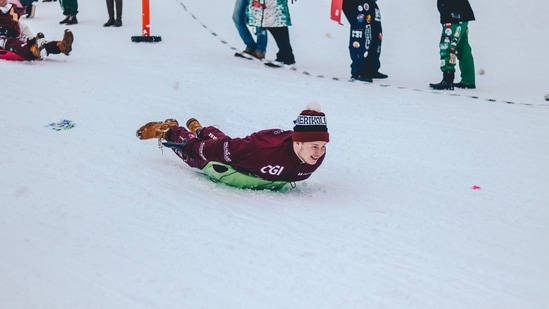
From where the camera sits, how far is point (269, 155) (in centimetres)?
385

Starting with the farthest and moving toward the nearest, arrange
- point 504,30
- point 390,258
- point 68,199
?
point 504,30 → point 68,199 → point 390,258

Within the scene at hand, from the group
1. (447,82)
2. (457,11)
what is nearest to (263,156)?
(447,82)

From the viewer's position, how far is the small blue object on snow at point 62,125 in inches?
193

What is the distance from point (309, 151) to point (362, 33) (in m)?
3.51

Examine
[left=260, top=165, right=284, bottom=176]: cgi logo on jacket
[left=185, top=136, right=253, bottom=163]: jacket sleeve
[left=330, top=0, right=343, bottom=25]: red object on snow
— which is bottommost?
[left=260, top=165, right=284, bottom=176]: cgi logo on jacket

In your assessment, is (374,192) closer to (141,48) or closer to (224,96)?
(224,96)

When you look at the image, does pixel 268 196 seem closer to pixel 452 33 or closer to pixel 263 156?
pixel 263 156

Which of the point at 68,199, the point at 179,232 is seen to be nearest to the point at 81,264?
the point at 179,232

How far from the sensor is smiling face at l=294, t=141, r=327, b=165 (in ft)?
12.4

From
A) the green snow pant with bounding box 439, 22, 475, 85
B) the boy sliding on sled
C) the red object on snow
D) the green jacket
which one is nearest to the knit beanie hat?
the boy sliding on sled

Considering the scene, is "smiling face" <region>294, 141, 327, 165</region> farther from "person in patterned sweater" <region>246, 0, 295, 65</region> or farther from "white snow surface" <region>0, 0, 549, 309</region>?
"person in patterned sweater" <region>246, 0, 295, 65</region>

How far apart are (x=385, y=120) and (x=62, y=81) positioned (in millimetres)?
2815

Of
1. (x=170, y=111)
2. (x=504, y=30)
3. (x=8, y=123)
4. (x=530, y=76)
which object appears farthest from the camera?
(x=504, y=30)

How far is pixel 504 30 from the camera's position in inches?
390
